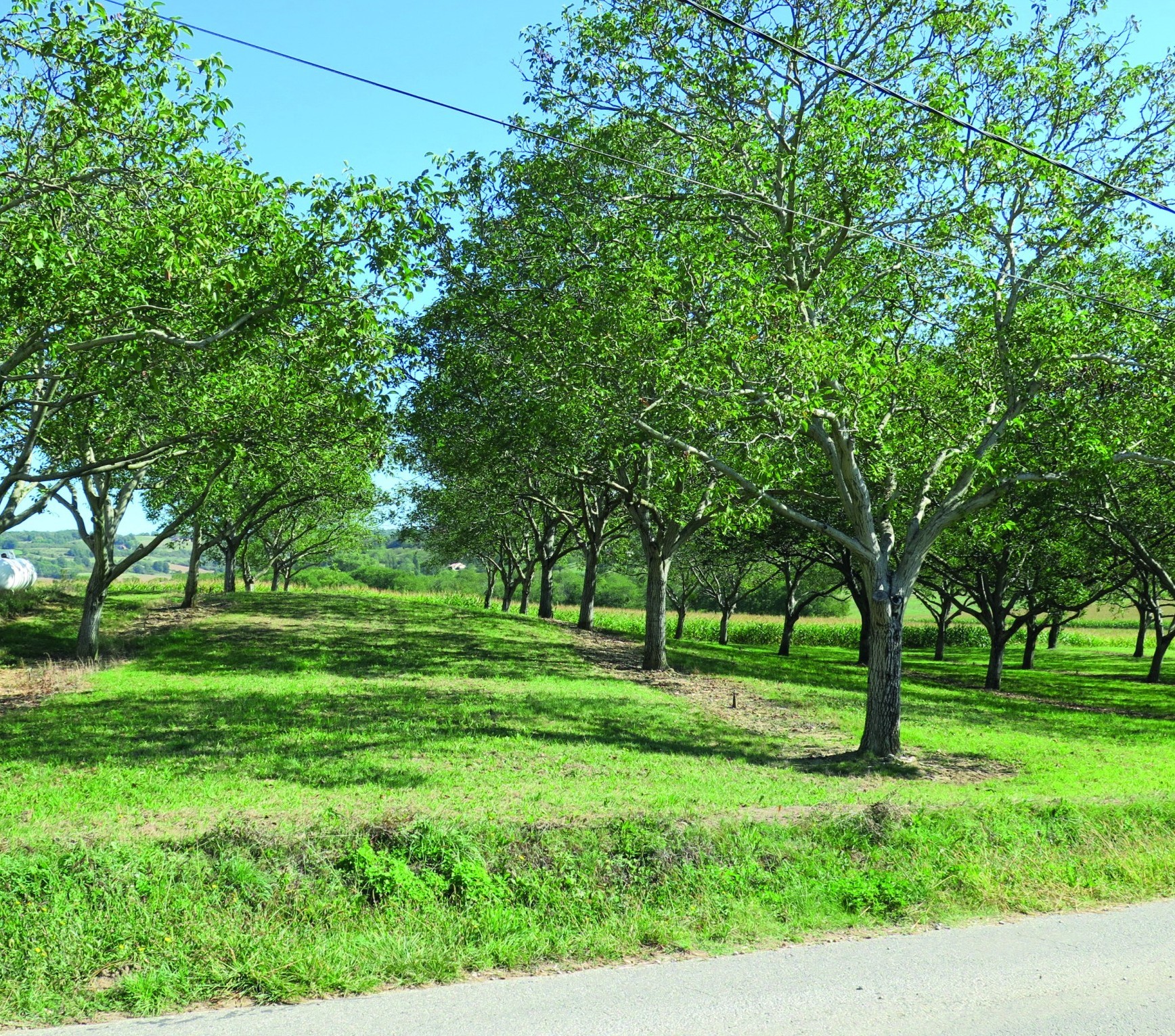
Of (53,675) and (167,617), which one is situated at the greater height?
(167,617)

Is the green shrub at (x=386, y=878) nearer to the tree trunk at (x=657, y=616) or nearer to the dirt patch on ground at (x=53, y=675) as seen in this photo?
the dirt patch on ground at (x=53, y=675)

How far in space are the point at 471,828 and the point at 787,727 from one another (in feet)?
41.6

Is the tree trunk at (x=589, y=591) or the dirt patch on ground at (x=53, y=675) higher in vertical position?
the tree trunk at (x=589, y=591)

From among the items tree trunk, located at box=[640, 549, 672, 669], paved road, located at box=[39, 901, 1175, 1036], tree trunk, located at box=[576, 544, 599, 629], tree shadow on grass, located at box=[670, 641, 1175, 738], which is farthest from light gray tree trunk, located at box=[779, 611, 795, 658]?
paved road, located at box=[39, 901, 1175, 1036]

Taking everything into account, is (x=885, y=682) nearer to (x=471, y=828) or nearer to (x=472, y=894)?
(x=471, y=828)

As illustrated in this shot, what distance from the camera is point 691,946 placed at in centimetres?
677

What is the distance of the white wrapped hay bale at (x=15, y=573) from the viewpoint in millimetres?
33219

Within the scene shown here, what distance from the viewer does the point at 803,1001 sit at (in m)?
5.87

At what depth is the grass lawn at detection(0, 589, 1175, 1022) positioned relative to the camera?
20.8 ft

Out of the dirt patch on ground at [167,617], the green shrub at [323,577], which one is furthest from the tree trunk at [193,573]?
the green shrub at [323,577]

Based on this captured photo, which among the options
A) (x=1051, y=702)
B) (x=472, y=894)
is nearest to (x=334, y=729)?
(x=472, y=894)

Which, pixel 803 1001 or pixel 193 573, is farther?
pixel 193 573

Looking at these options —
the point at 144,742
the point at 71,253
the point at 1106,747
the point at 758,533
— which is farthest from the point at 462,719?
the point at 758,533

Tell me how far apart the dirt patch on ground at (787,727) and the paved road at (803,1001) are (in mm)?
3554
